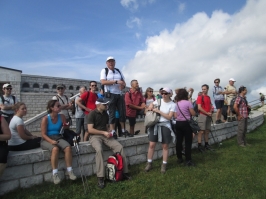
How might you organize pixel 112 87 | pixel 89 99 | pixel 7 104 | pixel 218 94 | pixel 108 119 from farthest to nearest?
1. pixel 218 94
2. pixel 89 99
3. pixel 7 104
4. pixel 112 87
5. pixel 108 119

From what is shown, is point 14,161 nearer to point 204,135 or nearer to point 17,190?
point 17,190

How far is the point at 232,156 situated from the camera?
22.4ft

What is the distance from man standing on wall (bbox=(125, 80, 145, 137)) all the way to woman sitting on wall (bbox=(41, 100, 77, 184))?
7.57ft

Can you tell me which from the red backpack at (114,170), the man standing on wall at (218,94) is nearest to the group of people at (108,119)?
the red backpack at (114,170)

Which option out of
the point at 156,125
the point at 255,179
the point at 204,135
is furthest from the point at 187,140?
the point at 204,135

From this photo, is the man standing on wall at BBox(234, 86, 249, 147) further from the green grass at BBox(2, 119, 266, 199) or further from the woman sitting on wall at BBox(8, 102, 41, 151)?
the woman sitting on wall at BBox(8, 102, 41, 151)

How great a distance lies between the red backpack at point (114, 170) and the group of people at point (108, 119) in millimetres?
166

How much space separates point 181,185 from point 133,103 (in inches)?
118

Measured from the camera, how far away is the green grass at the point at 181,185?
13.2 feet

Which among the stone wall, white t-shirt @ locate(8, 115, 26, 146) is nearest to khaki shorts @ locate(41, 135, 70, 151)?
the stone wall

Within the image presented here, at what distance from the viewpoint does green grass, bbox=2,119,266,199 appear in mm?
4023

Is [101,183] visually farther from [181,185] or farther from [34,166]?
[181,185]

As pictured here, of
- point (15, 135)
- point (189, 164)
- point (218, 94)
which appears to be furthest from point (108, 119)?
point (218, 94)

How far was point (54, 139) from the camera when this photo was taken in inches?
177
